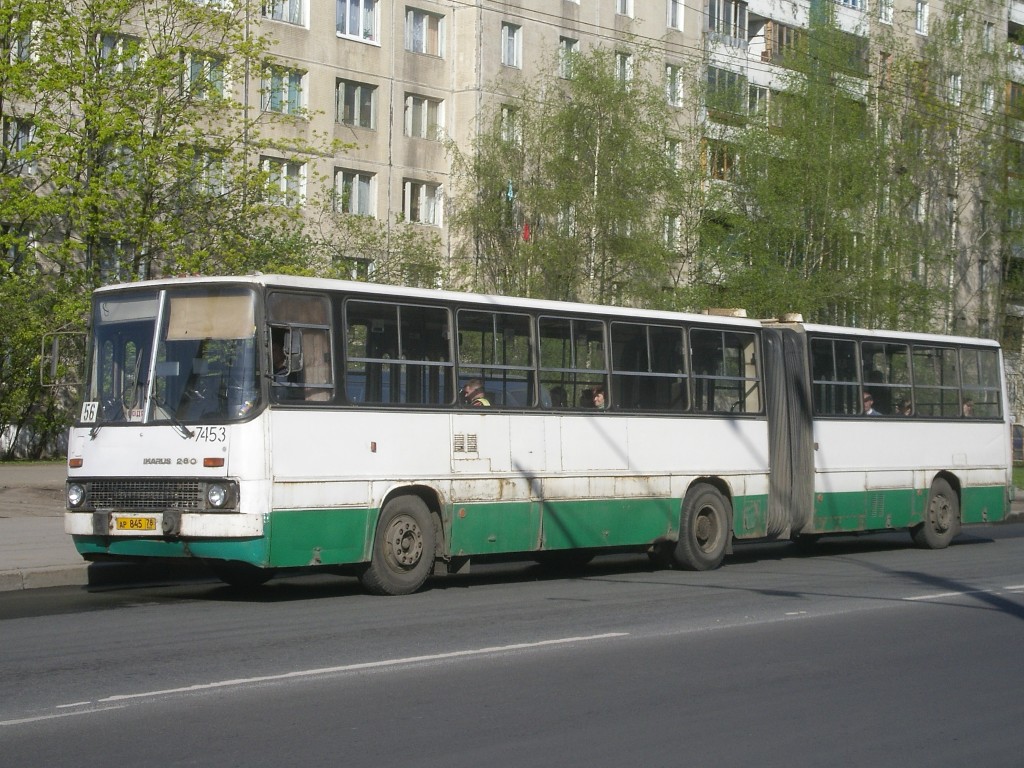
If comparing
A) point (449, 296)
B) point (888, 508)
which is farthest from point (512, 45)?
point (449, 296)

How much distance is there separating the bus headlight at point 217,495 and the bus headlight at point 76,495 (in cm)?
149

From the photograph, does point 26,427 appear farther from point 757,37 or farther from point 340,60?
point 757,37

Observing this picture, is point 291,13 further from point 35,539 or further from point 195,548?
point 195,548

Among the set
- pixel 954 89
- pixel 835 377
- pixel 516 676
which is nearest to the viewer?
pixel 516 676

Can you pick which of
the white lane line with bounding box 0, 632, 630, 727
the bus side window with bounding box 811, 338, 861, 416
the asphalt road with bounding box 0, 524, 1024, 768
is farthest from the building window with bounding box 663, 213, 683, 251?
the white lane line with bounding box 0, 632, 630, 727

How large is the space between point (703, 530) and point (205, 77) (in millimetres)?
20414

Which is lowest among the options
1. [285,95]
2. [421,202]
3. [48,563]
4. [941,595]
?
[941,595]

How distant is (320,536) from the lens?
46.8ft

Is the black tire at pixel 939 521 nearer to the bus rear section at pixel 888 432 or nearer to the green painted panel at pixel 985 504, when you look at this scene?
the bus rear section at pixel 888 432

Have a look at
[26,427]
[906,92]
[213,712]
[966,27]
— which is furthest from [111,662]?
[966,27]

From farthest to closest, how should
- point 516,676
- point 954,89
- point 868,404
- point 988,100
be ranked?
point 988,100 < point 954,89 < point 868,404 < point 516,676

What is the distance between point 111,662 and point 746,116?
1620 inches

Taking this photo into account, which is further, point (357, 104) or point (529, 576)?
point (357, 104)

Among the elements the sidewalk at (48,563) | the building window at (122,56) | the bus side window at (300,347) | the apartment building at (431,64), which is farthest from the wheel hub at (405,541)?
the apartment building at (431,64)
